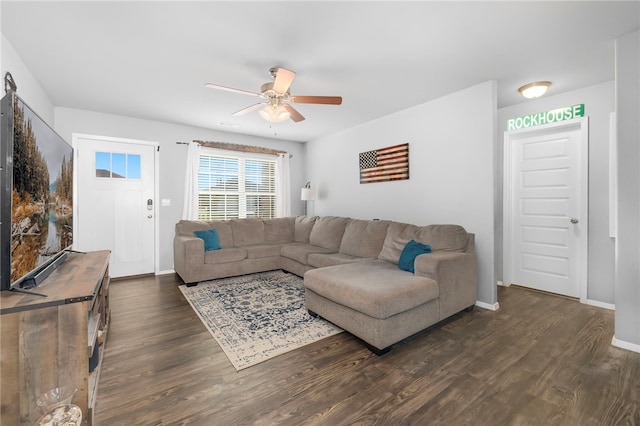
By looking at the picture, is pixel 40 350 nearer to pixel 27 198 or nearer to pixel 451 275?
pixel 27 198

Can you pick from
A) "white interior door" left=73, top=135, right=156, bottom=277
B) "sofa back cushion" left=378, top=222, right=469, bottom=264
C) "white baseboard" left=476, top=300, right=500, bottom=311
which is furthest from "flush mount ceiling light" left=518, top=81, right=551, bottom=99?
"white interior door" left=73, top=135, right=156, bottom=277

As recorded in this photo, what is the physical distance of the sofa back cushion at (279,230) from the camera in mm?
4961

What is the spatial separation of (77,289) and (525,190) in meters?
4.62

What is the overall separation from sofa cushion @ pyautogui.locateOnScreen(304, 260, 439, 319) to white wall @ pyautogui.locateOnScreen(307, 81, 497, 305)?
1.18 meters

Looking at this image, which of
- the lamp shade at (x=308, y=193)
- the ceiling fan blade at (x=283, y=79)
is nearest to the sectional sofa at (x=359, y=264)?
the lamp shade at (x=308, y=193)

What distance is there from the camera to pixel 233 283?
3.91 metres

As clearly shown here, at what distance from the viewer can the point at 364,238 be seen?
12.5 feet

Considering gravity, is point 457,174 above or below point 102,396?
above

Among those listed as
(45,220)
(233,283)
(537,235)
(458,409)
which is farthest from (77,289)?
(537,235)

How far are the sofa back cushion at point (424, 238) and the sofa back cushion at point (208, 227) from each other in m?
2.51

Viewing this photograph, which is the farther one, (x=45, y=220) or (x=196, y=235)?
(x=196, y=235)

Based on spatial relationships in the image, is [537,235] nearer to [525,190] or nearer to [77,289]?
[525,190]

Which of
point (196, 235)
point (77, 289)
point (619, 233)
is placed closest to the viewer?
point (77, 289)

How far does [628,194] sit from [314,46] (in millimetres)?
2722
